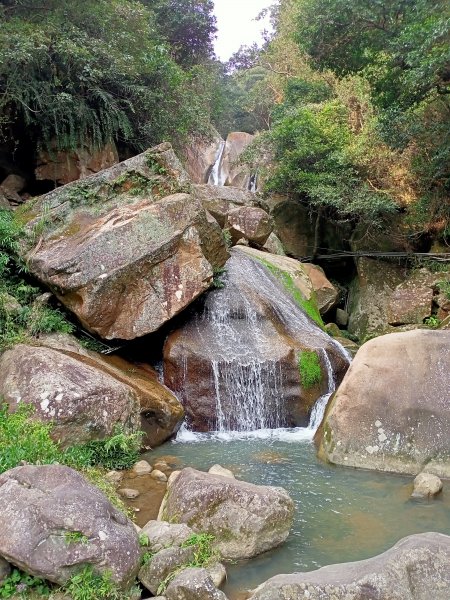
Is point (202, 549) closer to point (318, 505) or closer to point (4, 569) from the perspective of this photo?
point (4, 569)

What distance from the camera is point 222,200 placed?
16094mm

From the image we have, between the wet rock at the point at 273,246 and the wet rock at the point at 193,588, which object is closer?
the wet rock at the point at 193,588

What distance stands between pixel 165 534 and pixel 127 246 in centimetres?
594

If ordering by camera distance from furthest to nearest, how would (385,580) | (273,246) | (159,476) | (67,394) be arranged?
(273,246) < (67,394) < (159,476) < (385,580)

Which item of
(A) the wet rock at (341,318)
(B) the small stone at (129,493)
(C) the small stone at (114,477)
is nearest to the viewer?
(B) the small stone at (129,493)

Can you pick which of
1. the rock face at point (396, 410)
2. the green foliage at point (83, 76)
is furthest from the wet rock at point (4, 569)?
the green foliage at point (83, 76)

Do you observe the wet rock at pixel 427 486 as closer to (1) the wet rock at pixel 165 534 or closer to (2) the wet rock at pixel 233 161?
(1) the wet rock at pixel 165 534

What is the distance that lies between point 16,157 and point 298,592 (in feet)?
46.6

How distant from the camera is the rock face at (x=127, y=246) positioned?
9.42 metres

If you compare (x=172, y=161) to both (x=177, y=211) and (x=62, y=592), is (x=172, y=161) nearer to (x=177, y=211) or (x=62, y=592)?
(x=177, y=211)

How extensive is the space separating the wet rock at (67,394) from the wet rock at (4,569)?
2.80 m

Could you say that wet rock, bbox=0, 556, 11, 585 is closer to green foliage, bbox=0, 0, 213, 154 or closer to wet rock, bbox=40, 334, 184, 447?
wet rock, bbox=40, 334, 184, 447

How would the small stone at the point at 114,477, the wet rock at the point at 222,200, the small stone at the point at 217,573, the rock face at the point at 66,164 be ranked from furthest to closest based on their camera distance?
the wet rock at the point at 222,200
the rock face at the point at 66,164
the small stone at the point at 114,477
the small stone at the point at 217,573

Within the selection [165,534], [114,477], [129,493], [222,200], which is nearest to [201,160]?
[222,200]
